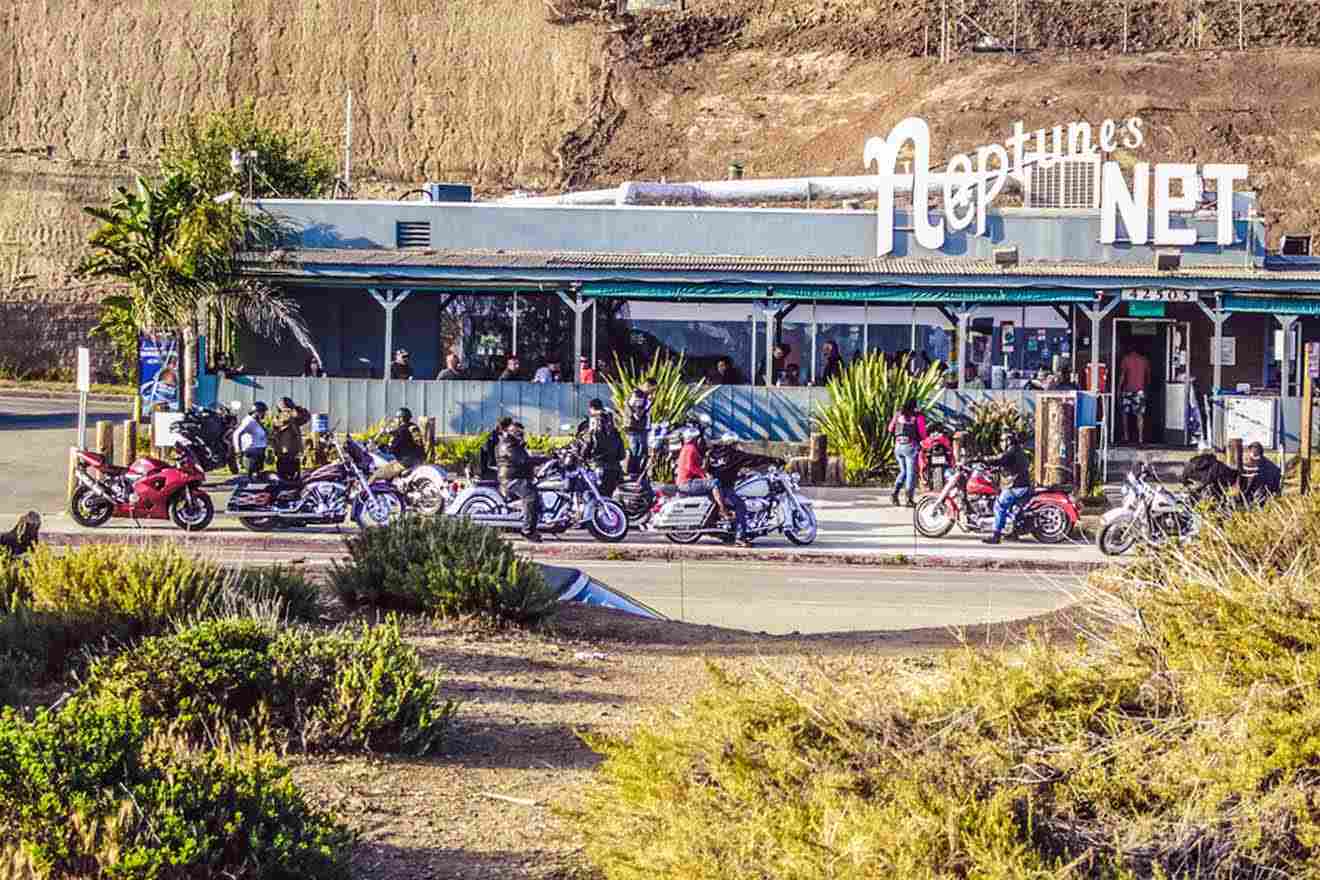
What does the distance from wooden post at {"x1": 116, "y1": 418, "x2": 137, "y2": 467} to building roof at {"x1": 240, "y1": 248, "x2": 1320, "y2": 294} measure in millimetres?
4861

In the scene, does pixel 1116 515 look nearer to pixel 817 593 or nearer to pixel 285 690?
pixel 817 593

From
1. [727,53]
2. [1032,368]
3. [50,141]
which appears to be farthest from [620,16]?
[1032,368]

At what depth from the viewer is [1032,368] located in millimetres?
33344

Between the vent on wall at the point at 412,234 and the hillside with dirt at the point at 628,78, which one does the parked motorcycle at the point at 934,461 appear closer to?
the vent on wall at the point at 412,234

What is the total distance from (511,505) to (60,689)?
13041 mm

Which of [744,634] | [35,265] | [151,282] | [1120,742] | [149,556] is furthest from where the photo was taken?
[35,265]

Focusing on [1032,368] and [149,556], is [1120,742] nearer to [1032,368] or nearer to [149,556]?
[149,556]

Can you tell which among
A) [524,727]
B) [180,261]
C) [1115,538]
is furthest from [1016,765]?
[180,261]

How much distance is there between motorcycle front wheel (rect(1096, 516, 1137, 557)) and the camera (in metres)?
21.8

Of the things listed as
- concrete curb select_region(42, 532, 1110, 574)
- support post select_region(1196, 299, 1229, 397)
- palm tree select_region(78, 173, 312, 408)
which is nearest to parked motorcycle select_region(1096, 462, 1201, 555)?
concrete curb select_region(42, 532, 1110, 574)

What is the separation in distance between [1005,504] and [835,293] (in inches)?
343

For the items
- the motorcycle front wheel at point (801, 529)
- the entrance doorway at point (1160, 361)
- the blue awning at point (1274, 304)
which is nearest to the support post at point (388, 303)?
the motorcycle front wheel at point (801, 529)

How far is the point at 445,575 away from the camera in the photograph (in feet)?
41.2

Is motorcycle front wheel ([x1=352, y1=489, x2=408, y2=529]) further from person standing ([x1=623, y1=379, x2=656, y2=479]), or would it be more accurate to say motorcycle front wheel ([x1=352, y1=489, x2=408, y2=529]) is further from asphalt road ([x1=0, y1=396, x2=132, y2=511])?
asphalt road ([x1=0, y1=396, x2=132, y2=511])
